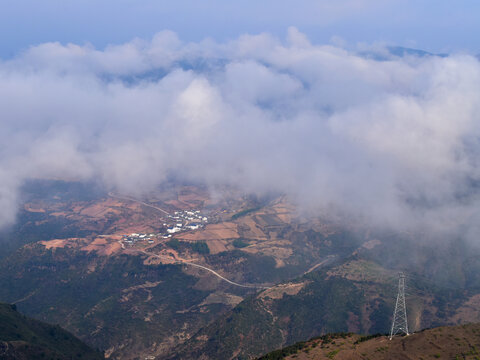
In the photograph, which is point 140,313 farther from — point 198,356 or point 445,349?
point 445,349

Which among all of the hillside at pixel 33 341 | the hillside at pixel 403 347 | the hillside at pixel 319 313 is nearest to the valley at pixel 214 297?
the hillside at pixel 319 313

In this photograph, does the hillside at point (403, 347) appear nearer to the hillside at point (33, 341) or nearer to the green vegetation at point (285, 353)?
the green vegetation at point (285, 353)

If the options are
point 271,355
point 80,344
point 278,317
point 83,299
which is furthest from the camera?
point 83,299

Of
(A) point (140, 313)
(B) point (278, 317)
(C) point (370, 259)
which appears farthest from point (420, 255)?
(A) point (140, 313)

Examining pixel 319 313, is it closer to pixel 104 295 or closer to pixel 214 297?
pixel 214 297

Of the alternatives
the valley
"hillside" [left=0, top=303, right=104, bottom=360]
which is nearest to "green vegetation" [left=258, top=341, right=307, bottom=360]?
the valley

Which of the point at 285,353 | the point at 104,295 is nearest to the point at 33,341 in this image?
the point at 285,353

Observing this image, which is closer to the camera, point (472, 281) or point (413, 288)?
point (413, 288)
